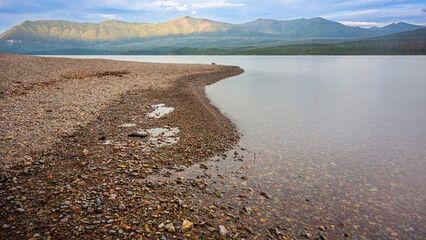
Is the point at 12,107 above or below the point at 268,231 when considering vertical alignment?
above

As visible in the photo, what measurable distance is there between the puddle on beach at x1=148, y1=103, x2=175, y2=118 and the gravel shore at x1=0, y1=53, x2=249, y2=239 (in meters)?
0.42

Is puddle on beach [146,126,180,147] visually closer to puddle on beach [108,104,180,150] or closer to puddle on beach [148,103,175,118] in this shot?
puddle on beach [108,104,180,150]

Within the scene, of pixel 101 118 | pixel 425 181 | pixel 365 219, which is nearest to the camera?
pixel 365 219

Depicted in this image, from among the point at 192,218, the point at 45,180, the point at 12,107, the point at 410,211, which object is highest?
the point at 12,107

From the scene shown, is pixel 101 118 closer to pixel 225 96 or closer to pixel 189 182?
pixel 189 182

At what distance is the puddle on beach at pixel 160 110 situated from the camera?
52.3 feet

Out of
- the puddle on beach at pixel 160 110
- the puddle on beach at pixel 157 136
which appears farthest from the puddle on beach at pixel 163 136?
the puddle on beach at pixel 160 110

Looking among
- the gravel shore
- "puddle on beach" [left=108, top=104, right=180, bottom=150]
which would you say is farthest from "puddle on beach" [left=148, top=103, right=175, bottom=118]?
"puddle on beach" [left=108, top=104, right=180, bottom=150]

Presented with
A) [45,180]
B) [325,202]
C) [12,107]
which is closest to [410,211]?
[325,202]

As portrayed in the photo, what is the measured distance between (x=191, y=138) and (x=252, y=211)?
5738 mm

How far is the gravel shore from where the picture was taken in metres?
5.35

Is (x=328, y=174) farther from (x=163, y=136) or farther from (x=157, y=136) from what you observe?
(x=157, y=136)

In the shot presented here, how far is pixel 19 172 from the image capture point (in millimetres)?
7355

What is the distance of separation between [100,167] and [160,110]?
381 inches
